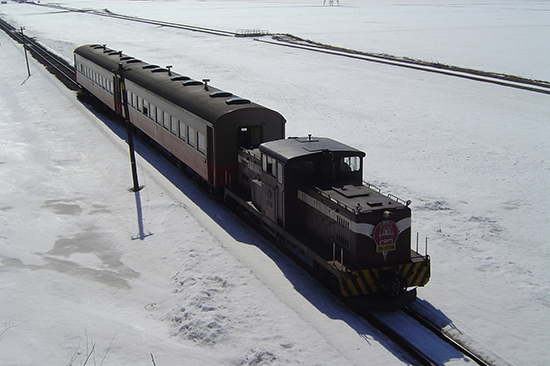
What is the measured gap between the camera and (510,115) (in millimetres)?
35656

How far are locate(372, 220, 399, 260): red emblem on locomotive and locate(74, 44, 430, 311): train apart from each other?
0.08 ft

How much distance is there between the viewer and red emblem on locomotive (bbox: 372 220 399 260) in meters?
13.2

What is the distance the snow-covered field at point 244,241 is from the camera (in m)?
11.9

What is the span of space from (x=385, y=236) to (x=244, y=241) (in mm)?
5629

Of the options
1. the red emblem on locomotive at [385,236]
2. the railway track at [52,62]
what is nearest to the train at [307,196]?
the red emblem on locomotive at [385,236]

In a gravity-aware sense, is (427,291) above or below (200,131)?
below

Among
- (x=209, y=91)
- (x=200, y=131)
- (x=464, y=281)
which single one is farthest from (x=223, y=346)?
(x=209, y=91)

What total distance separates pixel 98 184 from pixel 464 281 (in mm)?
15084

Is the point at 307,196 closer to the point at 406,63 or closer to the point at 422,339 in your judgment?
the point at 422,339

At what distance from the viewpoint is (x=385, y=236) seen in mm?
13312

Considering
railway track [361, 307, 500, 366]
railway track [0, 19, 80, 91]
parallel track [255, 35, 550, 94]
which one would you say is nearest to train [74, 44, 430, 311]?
railway track [361, 307, 500, 366]

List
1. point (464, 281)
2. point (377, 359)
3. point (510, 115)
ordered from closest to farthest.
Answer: point (377, 359), point (464, 281), point (510, 115)

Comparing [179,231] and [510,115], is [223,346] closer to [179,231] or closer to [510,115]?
[179,231]

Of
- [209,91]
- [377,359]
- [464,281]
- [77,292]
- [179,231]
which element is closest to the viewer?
[377,359]
